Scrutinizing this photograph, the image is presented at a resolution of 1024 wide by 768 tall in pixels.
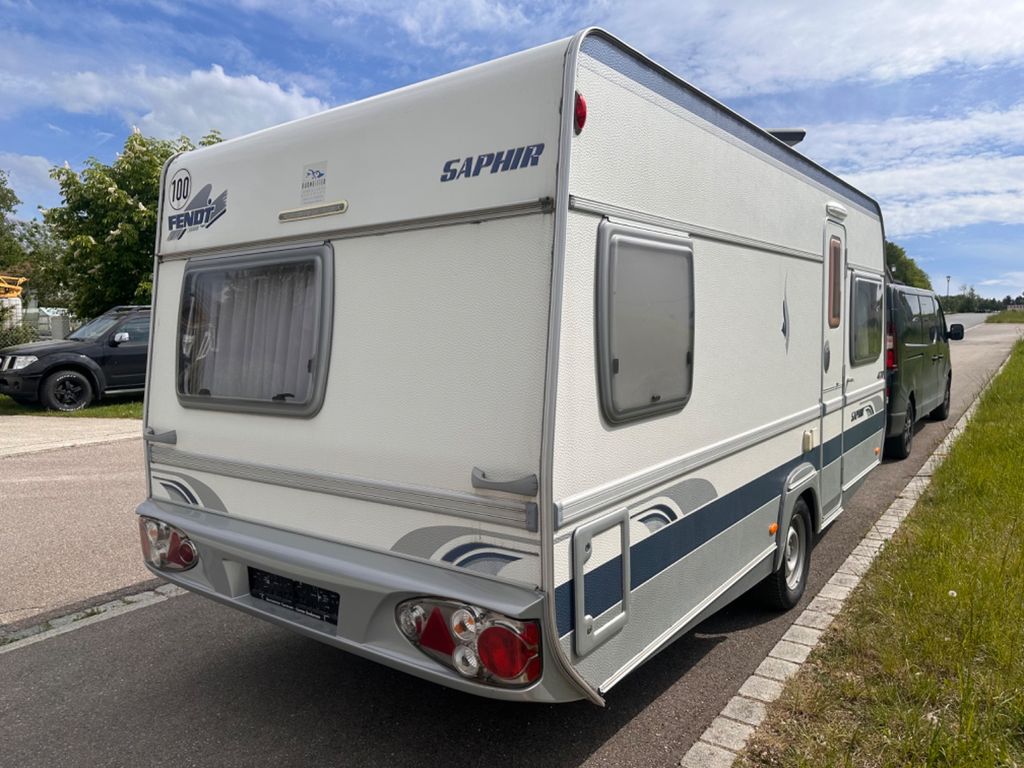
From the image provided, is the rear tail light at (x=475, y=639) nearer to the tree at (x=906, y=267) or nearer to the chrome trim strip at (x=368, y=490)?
the chrome trim strip at (x=368, y=490)

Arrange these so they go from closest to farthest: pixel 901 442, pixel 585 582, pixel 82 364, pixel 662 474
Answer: pixel 585 582, pixel 662 474, pixel 901 442, pixel 82 364

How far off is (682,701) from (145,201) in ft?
58.5

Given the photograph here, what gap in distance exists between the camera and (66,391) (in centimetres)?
1308

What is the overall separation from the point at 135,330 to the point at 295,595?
1183cm

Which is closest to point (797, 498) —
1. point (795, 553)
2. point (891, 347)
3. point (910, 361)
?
point (795, 553)

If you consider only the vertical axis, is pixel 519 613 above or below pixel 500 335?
below

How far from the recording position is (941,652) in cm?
363

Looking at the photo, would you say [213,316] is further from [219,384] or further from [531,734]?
[531,734]

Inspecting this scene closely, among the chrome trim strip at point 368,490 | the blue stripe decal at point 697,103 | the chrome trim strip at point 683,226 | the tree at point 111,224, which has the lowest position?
the chrome trim strip at point 368,490

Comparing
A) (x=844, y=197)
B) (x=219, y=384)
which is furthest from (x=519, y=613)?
(x=844, y=197)

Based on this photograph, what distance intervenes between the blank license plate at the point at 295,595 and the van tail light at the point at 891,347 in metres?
7.05

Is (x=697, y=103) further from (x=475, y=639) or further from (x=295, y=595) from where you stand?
(x=295, y=595)

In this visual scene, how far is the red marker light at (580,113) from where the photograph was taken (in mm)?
2570

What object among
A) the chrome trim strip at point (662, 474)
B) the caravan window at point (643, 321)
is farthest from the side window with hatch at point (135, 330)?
the caravan window at point (643, 321)
